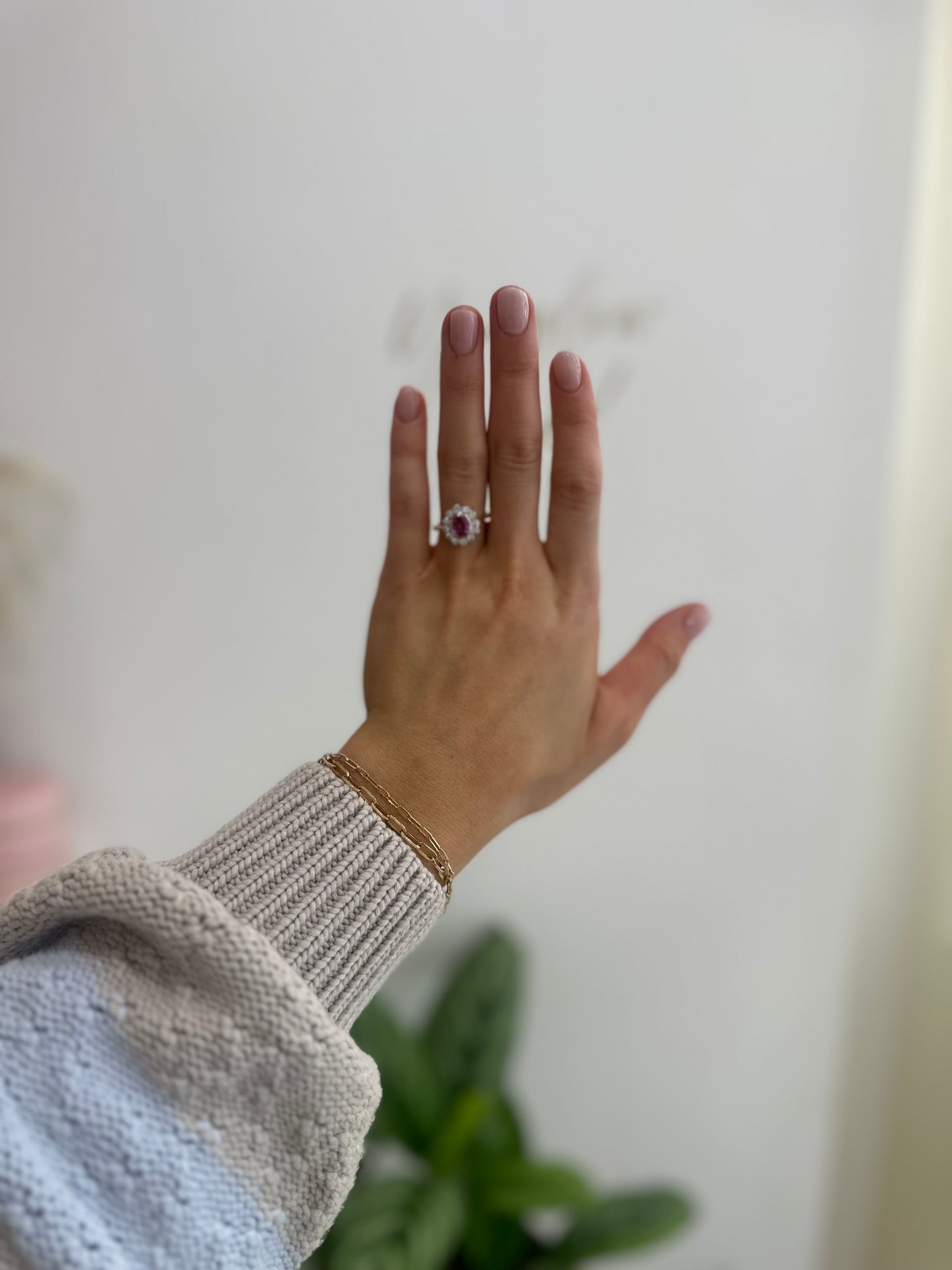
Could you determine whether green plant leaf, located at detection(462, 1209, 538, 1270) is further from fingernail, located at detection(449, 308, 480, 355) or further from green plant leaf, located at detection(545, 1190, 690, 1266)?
fingernail, located at detection(449, 308, 480, 355)

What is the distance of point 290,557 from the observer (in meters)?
1.17

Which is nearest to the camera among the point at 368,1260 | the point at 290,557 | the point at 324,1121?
the point at 324,1121

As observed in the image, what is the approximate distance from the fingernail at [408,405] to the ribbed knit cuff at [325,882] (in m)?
0.24

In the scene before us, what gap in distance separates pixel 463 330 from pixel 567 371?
0.21 ft

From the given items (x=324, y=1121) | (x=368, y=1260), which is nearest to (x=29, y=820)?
(x=368, y=1260)

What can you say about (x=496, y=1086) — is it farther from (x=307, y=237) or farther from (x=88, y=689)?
(x=307, y=237)

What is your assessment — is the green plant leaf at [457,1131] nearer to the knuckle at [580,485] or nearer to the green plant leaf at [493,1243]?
the green plant leaf at [493,1243]

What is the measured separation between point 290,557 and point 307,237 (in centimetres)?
37

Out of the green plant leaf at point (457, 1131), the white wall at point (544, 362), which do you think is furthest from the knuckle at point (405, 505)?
the green plant leaf at point (457, 1131)

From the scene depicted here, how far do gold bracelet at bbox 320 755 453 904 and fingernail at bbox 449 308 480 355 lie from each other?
0.79 feet

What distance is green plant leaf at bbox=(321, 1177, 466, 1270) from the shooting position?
1.07 metres

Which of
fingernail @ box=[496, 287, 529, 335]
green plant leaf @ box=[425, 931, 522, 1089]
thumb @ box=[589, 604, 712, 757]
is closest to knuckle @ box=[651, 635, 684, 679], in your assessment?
thumb @ box=[589, 604, 712, 757]

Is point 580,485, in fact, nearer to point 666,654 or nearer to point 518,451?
point 518,451

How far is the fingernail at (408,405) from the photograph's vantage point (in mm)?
580
